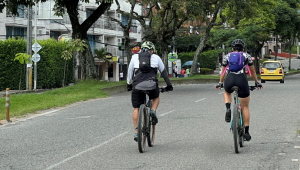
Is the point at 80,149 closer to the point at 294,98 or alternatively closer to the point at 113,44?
the point at 294,98

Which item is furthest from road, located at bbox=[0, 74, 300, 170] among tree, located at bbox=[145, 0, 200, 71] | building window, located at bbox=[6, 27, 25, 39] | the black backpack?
building window, located at bbox=[6, 27, 25, 39]

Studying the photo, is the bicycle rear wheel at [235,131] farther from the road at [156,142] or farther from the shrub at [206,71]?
the shrub at [206,71]

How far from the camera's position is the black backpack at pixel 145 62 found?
840 centimetres

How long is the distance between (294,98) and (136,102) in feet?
40.5

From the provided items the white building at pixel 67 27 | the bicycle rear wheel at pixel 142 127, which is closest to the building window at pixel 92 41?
the white building at pixel 67 27

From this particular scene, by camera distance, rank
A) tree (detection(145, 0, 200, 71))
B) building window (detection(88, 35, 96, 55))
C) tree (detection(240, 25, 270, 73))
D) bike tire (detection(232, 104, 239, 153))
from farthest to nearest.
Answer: building window (detection(88, 35, 96, 55)) → tree (detection(240, 25, 270, 73)) → tree (detection(145, 0, 200, 71)) → bike tire (detection(232, 104, 239, 153))

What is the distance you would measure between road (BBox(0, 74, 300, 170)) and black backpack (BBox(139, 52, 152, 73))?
4.50ft

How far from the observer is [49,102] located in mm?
19328

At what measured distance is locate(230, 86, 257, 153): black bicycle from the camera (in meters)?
7.92

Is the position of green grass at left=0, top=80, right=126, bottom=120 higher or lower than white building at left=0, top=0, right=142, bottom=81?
lower

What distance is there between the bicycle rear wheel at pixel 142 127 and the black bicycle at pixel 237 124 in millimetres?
1407

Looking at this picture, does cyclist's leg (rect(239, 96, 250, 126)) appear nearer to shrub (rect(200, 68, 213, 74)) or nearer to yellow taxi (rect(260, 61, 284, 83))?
yellow taxi (rect(260, 61, 284, 83))

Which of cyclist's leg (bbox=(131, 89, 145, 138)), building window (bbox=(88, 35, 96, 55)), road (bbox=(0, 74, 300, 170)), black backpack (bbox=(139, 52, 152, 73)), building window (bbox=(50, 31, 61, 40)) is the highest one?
building window (bbox=(50, 31, 61, 40))

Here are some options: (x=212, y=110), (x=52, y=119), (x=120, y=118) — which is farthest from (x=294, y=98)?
(x=52, y=119)
